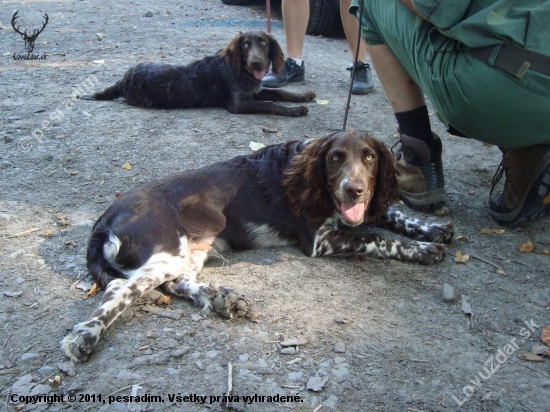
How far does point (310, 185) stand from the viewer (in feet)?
11.6

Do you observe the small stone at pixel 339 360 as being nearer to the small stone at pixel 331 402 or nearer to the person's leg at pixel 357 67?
the small stone at pixel 331 402

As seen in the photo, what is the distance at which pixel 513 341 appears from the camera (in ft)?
8.84

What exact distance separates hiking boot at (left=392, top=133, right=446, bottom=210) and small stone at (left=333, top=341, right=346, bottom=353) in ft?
5.42

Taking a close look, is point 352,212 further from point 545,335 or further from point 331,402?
point 331,402

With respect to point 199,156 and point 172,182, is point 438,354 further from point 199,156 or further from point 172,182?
point 199,156

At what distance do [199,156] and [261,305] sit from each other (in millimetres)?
2147

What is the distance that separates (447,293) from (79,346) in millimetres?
1868

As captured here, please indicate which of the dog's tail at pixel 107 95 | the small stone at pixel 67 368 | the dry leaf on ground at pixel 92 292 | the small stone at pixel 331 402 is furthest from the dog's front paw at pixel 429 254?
the dog's tail at pixel 107 95

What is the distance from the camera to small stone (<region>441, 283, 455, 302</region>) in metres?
3.01

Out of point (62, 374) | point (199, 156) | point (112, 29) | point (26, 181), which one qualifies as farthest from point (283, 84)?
point (62, 374)

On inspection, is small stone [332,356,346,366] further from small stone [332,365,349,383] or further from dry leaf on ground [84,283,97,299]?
dry leaf on ground [84,283,97,299]

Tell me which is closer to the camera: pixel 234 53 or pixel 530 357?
pixel 530 357

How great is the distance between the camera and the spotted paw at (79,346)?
2.57m

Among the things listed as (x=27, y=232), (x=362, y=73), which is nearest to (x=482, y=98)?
(x=27, y=232)
